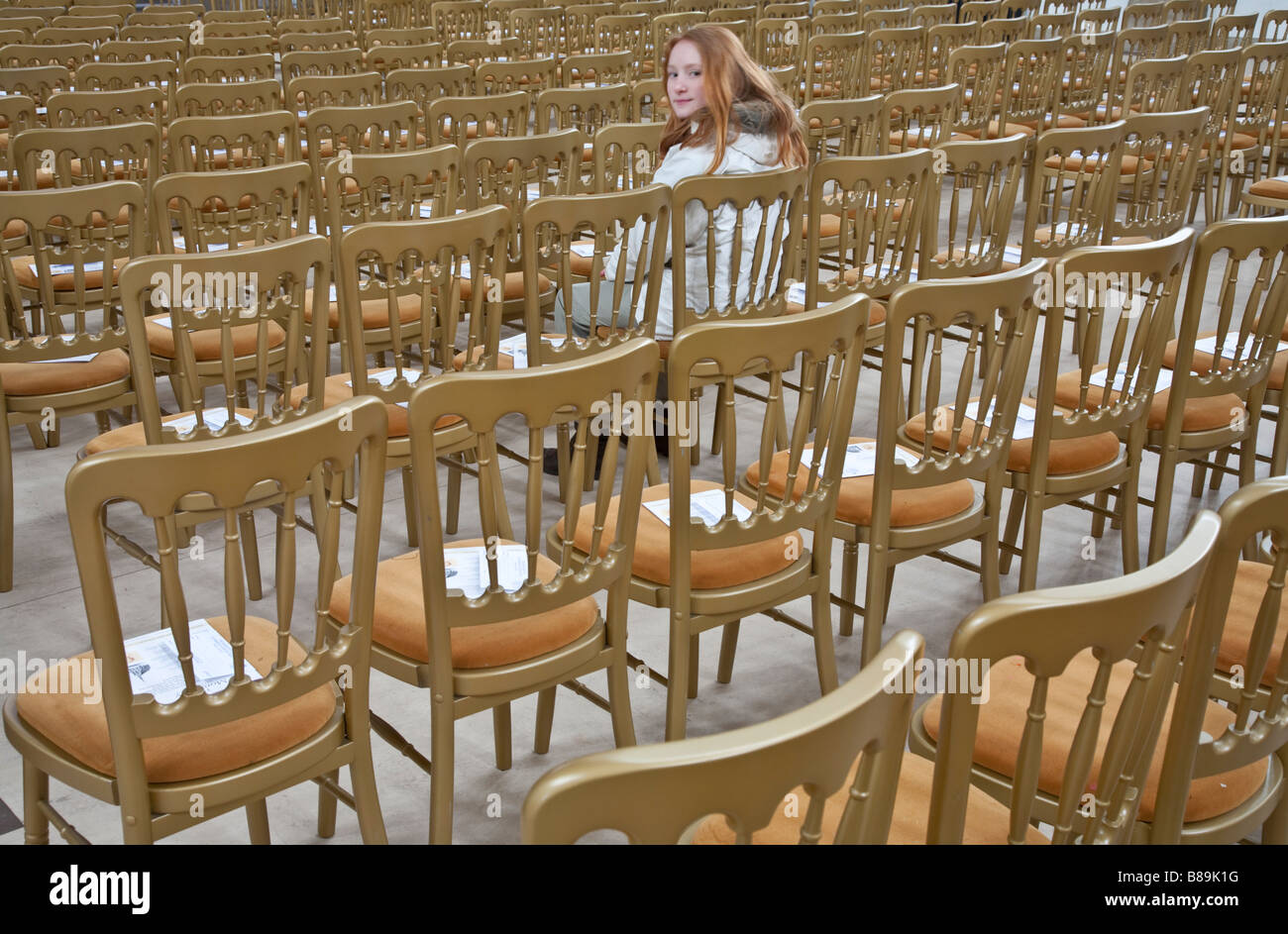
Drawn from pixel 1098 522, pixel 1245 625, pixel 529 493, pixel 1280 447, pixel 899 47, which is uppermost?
pixel 899 47

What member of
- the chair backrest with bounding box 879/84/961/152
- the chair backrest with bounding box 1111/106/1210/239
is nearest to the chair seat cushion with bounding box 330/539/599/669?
the chair backrest with bounding box 1111/106/1210/239

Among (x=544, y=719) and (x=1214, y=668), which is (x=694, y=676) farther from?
(x=1214, y=668)

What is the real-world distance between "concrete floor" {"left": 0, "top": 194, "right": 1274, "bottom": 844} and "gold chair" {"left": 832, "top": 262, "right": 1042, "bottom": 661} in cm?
29

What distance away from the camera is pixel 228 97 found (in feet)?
16.8

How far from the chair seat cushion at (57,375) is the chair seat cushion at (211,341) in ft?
0.58

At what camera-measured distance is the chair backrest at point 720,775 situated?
0.95 m

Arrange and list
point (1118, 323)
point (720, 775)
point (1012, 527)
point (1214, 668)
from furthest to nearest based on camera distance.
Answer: point (1012, 527) → point (1118, 323) → point (1214, 668) → point (720, 775)

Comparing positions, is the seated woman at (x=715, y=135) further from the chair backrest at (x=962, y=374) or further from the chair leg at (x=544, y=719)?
the chair leg at (x=544, y=719)

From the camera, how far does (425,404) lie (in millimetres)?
1838

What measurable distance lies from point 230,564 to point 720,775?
3.20ft

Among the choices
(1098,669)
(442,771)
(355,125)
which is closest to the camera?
(1098,669)

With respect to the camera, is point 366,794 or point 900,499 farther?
point 900,499

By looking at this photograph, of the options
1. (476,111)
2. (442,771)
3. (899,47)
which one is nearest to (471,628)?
(442,771)

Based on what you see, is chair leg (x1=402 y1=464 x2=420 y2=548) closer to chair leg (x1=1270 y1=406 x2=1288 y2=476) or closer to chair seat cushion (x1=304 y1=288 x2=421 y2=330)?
chair seat cushion (x1=304 y1=288 x2=421 y2=330)
